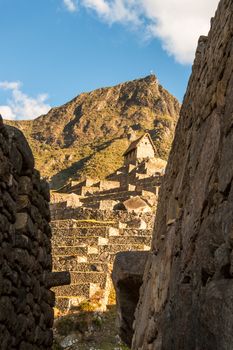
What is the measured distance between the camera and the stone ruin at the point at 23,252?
4824mm

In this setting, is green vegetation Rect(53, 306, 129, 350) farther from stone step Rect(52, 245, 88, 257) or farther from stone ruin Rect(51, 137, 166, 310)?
stone step Rect(52, 245, 88, 257)

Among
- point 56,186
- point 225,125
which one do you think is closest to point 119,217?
point 225,125

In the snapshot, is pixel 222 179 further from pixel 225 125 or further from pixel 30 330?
pixel 30 330

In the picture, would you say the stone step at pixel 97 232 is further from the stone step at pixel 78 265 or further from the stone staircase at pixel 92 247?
the stone step at pixel 78 265

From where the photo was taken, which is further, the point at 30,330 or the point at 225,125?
the point at 30,330

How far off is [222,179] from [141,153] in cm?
6948

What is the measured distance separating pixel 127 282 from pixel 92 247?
2598cm

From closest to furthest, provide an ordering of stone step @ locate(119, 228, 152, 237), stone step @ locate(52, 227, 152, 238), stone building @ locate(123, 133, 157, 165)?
stone step @ locate(119, 228, 152, 237) < stone step @ locate(52, 227, 152, 238) < stone building @ locate(123, 133, 157, 165)

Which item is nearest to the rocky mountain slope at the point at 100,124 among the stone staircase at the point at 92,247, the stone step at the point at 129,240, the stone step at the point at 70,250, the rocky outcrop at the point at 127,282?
the stone staircase at the point at 92,247

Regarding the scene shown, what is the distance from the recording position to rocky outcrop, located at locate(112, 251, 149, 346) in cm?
689

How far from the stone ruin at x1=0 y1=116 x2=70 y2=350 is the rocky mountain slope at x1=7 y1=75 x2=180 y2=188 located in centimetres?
9519

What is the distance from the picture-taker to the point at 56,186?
86.0 m

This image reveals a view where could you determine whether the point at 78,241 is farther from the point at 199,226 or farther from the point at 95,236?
the point at 199,226

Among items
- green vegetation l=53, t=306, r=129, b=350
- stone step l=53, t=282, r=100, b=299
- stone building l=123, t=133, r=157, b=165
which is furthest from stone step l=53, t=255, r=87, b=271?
stone building l=123, t=133, r=157, b=165
